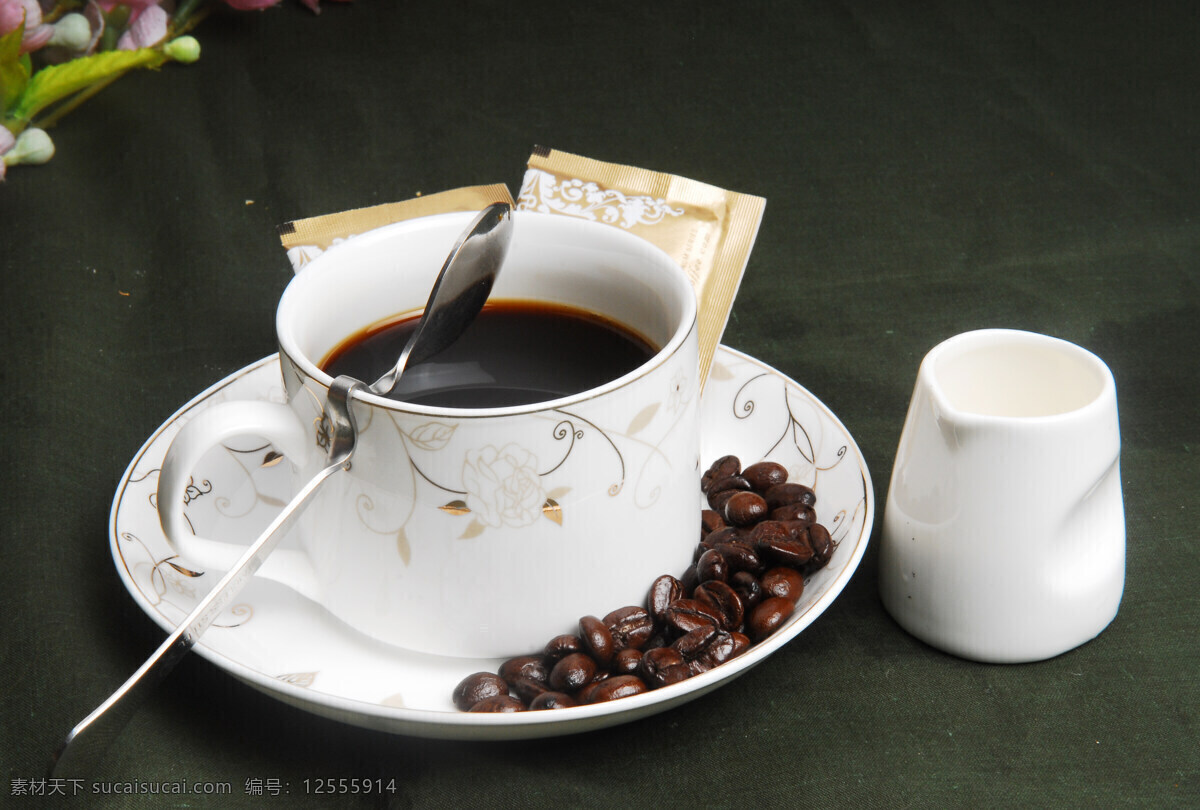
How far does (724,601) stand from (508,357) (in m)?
0.26

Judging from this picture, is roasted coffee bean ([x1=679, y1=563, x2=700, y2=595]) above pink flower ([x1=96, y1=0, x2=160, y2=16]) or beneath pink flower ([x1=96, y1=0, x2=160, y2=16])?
beneath

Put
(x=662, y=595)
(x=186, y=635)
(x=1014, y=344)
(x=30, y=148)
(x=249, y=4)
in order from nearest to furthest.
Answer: (x=186, y=635) → (x=662, y=595) → (x=1014, y=344) → (x=30, y=148) → (x=249, y=4)

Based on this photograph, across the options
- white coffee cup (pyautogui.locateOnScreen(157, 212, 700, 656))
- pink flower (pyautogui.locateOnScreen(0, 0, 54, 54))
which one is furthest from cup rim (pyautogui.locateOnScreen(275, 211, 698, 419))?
pink flower (pyautogui.locateOnScreen(0, 0, 54, 54))

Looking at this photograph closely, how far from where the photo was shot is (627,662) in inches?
30.0

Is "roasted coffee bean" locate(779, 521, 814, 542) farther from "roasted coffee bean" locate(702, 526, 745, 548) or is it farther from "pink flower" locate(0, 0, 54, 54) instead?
"pink flower" locate(0, 0, 54, 54)

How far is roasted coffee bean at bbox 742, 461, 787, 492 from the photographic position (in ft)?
3.09

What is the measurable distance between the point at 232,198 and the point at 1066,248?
1.09 metres

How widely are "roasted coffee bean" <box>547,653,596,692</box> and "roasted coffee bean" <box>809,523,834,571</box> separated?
Answer: 0.19 meters

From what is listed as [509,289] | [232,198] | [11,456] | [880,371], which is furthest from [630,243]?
[232,198]

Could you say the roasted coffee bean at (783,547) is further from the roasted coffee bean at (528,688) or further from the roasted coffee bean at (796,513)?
the roasted coffee bean at (528,688)

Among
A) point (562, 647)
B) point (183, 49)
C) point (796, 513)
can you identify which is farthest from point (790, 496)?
point (183, 49)

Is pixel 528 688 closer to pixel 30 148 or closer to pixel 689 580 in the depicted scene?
pixel 689 580

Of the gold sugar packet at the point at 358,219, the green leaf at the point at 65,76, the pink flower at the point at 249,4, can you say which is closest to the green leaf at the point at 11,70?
the green leaf at the point at 65,76

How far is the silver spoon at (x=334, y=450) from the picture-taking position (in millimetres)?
688
